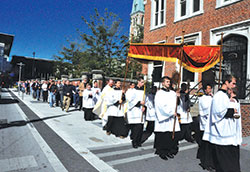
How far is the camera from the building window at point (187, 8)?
1225 cm

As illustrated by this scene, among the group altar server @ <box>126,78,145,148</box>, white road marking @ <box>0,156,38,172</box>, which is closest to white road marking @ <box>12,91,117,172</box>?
white road marking @ <box>0,156,38,172</box>

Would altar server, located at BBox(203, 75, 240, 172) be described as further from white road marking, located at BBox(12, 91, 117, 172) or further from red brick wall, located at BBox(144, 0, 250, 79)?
red brick wall, located at BBox(144, 0, 250, 79)

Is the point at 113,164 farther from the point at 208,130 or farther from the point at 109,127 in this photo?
the point at 109,127

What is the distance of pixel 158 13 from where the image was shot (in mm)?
15086

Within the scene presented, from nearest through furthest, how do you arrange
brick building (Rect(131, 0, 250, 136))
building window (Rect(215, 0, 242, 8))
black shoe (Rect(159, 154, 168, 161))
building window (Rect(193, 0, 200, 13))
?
1. black shoe (Rect(159, 154, 168, 161))
2. brick building (Rect(131, 0, 250, 136))
3. building window (Rect(215, 0, 242, 8))
4. building window (Rect(193, 0, 200, 13))

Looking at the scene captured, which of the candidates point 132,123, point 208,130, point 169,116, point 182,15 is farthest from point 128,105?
point 182,15

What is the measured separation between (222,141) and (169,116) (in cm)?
133

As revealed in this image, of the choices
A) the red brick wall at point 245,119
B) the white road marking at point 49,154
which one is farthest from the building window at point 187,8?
the white road marking at point 49,154

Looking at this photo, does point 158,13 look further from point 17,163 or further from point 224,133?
point 17,163

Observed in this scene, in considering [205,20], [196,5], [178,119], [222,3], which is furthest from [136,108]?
[196,5]

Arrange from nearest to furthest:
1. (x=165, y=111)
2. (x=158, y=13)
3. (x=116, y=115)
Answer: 1. (x=165, y=111)
2. (x=116, y=115)
3. (x=158, y=13)

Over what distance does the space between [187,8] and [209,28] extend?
230cm

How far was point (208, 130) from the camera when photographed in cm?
466

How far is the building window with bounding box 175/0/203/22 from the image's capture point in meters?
12.2
